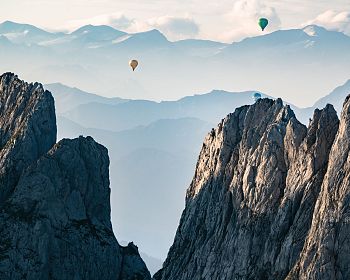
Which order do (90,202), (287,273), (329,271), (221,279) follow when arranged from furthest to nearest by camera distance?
(90,202)
(221,279)
(287,273)
(329,271)

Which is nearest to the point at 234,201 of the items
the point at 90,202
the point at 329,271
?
the point at 329,271

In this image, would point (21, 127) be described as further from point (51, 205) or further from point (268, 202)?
point (268, 202)

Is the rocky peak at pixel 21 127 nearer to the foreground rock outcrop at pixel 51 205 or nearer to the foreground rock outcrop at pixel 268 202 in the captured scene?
the foreground rock outcrop at pixel 51 205

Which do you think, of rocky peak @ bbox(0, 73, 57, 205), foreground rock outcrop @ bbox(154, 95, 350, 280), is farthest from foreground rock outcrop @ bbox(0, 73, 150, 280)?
foreground rock outcrop @ bbox(154, 95, 350, 280)

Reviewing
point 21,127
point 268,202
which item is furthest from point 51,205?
point 268,202

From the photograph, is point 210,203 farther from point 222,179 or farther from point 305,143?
point 305,143
